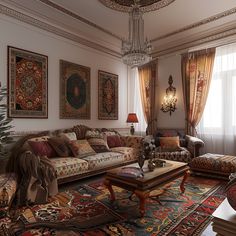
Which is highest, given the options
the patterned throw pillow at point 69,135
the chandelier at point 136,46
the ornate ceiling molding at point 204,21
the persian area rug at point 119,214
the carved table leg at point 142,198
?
the ornate ceiling molding at point 204,21

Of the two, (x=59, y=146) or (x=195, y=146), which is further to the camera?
(x=195, y=146)

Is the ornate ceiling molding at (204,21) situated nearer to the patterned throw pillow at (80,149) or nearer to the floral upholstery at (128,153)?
the floral upholstery at (128,153)

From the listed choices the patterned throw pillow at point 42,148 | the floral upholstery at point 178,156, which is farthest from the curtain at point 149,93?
the patterned throw pillow at point 42,148

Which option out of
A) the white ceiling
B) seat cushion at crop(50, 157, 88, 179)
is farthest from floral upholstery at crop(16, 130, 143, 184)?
the white ceiling

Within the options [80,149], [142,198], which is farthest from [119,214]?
[80,149]

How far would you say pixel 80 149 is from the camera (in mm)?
3803

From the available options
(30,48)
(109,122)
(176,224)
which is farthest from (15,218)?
(109,122)

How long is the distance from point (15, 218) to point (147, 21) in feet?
14.3

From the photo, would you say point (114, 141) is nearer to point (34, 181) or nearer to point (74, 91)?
point (74, 91)

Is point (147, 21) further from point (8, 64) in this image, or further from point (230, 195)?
point (230, 195)

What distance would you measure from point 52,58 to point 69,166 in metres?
2.49

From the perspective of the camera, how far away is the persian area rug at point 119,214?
201cm

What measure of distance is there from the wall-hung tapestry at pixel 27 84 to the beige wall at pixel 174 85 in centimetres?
333

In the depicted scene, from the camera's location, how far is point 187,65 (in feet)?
16.9
